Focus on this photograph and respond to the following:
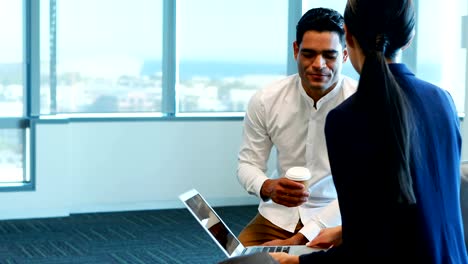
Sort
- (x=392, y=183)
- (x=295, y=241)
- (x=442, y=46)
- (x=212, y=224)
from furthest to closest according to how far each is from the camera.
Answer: (x=442, y=46) → (x=295, y=241) → (x=212, y=224) → (x=392, y=183)

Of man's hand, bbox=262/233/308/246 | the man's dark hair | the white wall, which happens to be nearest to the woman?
man's hand, bbox=262/233/308/246

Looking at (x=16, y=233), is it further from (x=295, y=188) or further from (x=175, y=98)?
(x=295, y=188)

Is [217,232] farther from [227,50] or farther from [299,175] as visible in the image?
[227,50]

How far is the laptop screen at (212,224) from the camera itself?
2.00 meters

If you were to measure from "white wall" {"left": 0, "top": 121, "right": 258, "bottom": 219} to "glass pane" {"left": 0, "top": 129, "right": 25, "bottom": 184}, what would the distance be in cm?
24

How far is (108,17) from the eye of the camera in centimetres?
605

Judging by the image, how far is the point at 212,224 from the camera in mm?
2051

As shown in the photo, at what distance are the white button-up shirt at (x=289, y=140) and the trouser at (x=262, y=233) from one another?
0.02 m

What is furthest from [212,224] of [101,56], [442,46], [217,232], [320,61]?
[442,46]

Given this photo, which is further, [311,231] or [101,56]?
[101,56]

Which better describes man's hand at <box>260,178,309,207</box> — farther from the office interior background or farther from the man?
the office interior background

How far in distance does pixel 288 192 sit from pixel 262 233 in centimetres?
49

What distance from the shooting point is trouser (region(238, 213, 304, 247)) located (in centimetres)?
274

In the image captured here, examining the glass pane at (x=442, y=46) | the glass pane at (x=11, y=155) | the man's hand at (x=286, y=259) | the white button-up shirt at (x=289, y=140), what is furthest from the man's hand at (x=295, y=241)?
the glass pane at (x=442, y=46)
